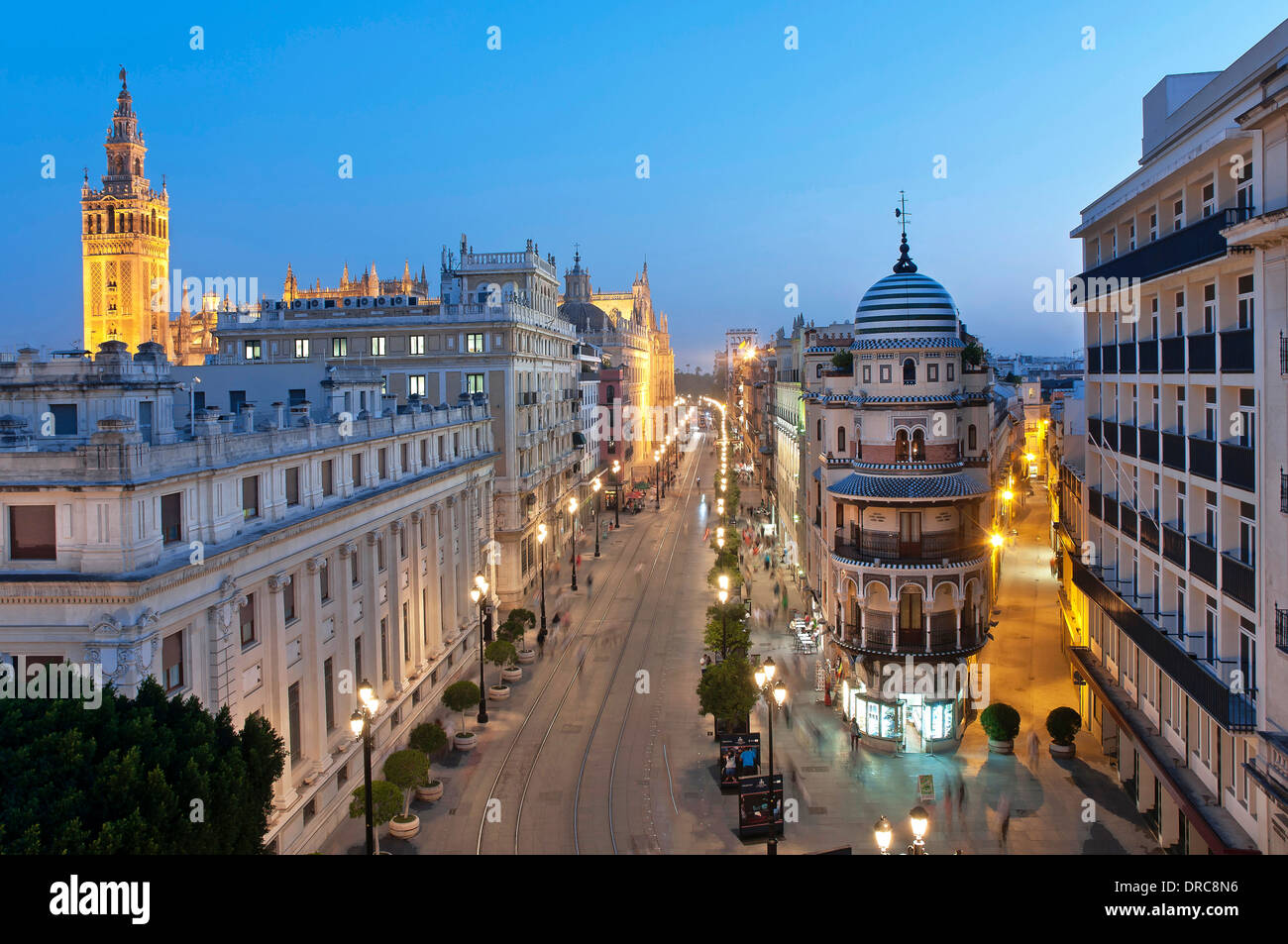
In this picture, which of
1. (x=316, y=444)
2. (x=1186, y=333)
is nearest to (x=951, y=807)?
(x=1186, y=333)

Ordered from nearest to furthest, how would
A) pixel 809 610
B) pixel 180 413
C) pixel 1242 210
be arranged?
1. pixel 1242 210
2. pixel 180 413
3. pixel 809 610

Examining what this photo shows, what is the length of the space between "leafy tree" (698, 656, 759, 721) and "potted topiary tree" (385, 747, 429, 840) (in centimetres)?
962

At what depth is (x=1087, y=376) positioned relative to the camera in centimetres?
3506

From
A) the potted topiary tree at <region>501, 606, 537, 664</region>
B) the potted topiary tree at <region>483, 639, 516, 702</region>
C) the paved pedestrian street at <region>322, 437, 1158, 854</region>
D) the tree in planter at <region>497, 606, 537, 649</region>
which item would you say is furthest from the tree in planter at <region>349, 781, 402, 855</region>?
the tree in planter at <region>497, 606, 537, 649</region>

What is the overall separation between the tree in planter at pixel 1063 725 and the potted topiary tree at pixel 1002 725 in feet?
3.59

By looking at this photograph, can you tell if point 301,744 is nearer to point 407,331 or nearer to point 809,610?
point 809,610

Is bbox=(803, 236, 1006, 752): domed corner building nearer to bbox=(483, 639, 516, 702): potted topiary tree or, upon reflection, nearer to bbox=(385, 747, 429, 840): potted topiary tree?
bbox=(483, 639, 516, 702): potted topiary tree

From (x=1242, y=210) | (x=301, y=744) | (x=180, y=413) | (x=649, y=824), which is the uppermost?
(x=1242, y=210)

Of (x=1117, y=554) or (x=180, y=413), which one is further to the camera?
(x=180, y=413)

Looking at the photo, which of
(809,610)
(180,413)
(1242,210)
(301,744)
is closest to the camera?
(1242,210)

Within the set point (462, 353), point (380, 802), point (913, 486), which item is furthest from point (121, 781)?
point (462, 353)

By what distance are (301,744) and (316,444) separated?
8.86 meters

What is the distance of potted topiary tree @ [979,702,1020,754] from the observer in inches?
1297

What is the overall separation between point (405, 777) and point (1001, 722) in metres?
19.4
